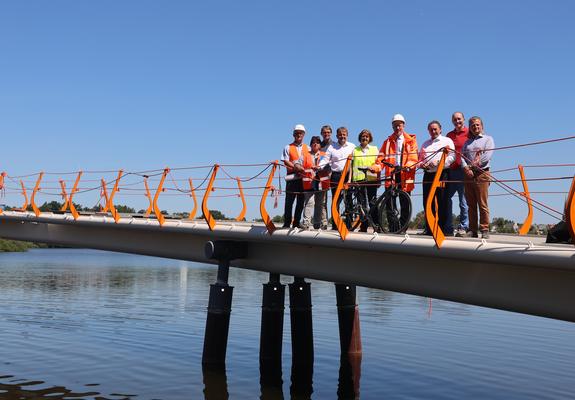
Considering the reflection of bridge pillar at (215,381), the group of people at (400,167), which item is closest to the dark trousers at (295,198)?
the group of people at (400,167)

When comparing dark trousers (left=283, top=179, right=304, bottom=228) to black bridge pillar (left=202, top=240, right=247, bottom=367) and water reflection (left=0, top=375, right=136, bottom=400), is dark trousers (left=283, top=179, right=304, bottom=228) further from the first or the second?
water reflection (left=0, top=375, right=136, bottom=400)

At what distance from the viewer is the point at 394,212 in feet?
46.6

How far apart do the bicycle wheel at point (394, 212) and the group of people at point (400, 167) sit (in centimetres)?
20

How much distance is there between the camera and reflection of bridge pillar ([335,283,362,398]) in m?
20.2

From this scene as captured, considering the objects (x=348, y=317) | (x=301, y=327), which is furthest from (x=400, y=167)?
(x=348, y=317)

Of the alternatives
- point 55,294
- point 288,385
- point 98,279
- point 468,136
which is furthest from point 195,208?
point 98,279

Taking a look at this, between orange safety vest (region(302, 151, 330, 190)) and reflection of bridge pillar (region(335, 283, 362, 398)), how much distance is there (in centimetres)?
539

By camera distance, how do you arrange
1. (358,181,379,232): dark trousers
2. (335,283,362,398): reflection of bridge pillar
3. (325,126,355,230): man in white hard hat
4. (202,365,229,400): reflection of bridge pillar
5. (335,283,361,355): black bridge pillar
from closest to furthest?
(358,181,379,232): dark trousers < (325,126,355,230): man in white hard hat < (202,365,229,400): reflection of bridge pillar < (335,283,362,398): reflection of bridge pillar < (335,283,361,355): black bridge pillar

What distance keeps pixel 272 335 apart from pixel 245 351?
4.48 meters

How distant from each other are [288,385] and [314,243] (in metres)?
5.19

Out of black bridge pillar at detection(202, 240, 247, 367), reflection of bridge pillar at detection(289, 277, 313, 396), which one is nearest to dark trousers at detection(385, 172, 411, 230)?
black bridge pillar at detection(202, 240, 247, 367)

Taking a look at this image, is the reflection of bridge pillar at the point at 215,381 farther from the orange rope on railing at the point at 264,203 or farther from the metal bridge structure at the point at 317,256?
the orange rope on railing at the point at 264,203

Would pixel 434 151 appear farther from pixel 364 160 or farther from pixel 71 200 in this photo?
pixel 71 200

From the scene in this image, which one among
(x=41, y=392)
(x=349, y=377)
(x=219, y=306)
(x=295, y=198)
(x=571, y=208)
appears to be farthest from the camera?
(x=349, y=377)
